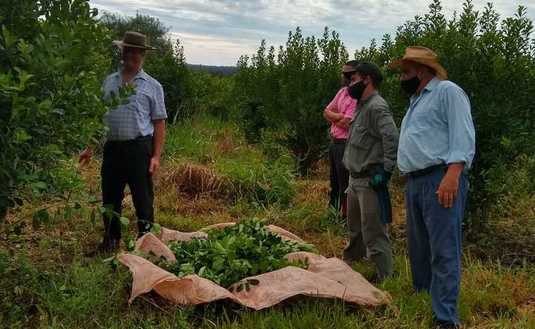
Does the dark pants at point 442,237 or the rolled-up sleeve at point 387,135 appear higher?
the rolled-up sleeve at point 387,135

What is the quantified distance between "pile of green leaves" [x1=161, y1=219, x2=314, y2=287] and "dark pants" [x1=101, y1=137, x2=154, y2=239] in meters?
0.45

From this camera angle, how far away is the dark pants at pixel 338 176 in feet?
20.8

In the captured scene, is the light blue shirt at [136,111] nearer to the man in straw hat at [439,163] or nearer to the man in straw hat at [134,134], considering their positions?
the man in straw hat at [134,134]

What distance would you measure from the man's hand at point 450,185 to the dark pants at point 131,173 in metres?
2.41

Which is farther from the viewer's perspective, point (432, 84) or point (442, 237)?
point (432, 84)

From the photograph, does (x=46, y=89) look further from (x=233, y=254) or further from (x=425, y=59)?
(x=425, y=59)

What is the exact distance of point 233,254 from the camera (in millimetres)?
4473

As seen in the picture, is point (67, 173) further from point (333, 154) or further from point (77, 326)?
point (333, 154)

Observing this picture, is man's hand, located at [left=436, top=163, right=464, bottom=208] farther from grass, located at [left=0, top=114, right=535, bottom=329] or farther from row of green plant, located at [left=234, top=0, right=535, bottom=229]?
row of green plant, located at [left=234, top=0, right=535, bottom=229]

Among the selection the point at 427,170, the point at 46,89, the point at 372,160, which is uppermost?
the point at 46,89

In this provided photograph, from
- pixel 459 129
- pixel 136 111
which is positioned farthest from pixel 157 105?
pixel 459 129

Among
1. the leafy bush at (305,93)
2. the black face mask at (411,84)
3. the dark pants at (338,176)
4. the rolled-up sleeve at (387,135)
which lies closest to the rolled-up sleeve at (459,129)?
the black face mask at (411,84)

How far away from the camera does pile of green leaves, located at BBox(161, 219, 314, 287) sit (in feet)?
14.2

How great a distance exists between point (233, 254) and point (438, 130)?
5.54 feet
